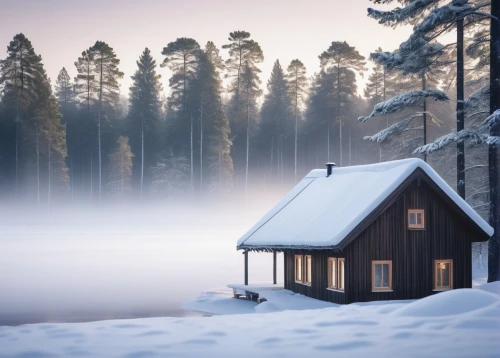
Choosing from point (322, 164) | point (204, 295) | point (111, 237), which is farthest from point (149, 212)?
point (204, 295)

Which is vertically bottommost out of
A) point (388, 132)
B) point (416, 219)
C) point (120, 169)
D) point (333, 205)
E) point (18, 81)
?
point (416, 219)

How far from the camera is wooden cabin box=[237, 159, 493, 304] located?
26234mm

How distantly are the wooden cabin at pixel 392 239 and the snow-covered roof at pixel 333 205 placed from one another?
0.19 feet

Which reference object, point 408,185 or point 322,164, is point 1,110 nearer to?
point 322,164

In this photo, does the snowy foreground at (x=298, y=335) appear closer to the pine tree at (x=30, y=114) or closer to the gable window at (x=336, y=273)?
the gable window at (x=336, y=273)

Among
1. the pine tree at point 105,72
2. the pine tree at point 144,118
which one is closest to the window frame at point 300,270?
the pine tree at point 144,118

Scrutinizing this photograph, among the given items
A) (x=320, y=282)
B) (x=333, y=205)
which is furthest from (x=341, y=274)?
(x=333, y=205)

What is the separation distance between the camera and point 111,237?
Result: 232 feet

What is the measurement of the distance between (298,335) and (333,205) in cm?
1425

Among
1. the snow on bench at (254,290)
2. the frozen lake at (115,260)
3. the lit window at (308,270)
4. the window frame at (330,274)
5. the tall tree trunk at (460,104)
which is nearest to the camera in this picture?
the window frame at (330,274)

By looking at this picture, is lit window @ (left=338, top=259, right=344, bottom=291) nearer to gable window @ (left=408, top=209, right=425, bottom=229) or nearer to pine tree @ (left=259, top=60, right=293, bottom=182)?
gable window @ (left=408, top=209, right=425, bottom=229)

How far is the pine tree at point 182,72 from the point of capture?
2960 inches

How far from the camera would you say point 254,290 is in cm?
3200

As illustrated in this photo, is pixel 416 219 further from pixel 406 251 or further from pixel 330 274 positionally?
pixel 330 274
